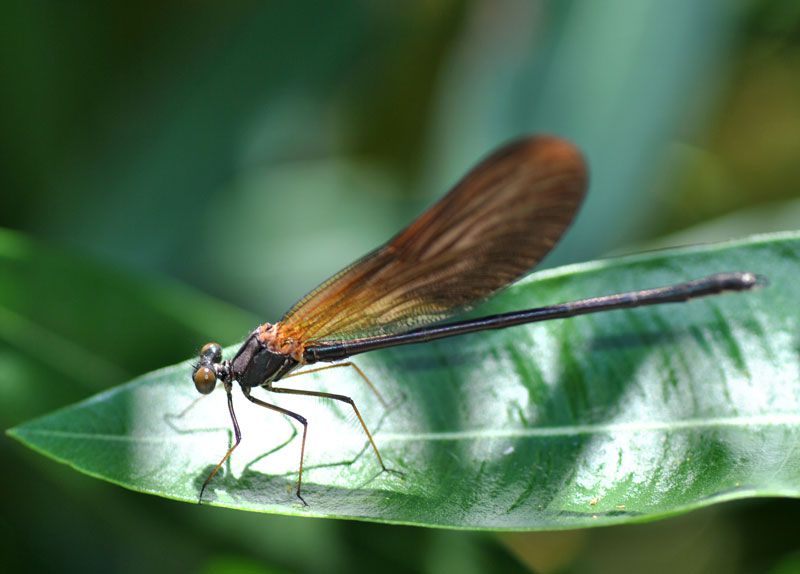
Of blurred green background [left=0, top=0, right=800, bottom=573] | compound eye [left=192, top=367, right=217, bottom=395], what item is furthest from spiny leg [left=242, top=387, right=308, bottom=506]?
blurred green background [left=0, top=0, right=800, bottom=573]

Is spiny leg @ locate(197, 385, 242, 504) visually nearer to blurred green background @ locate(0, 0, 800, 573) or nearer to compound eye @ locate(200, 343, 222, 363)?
compound eye @ locate(200, 343, 222, 363)

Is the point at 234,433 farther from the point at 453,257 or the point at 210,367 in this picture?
the point at 453,257

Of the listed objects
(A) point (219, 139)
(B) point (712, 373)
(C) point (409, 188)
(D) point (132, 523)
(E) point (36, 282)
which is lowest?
(D) point (132, 523)

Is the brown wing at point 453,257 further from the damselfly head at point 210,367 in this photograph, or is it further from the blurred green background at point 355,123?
the blurred green background at point 355,123

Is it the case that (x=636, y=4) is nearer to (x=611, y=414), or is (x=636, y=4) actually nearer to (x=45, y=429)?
(x=611, y=414)

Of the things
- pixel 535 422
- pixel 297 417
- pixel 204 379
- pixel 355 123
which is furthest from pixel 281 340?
pixel 355 123

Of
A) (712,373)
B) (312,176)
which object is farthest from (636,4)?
(712,373)
